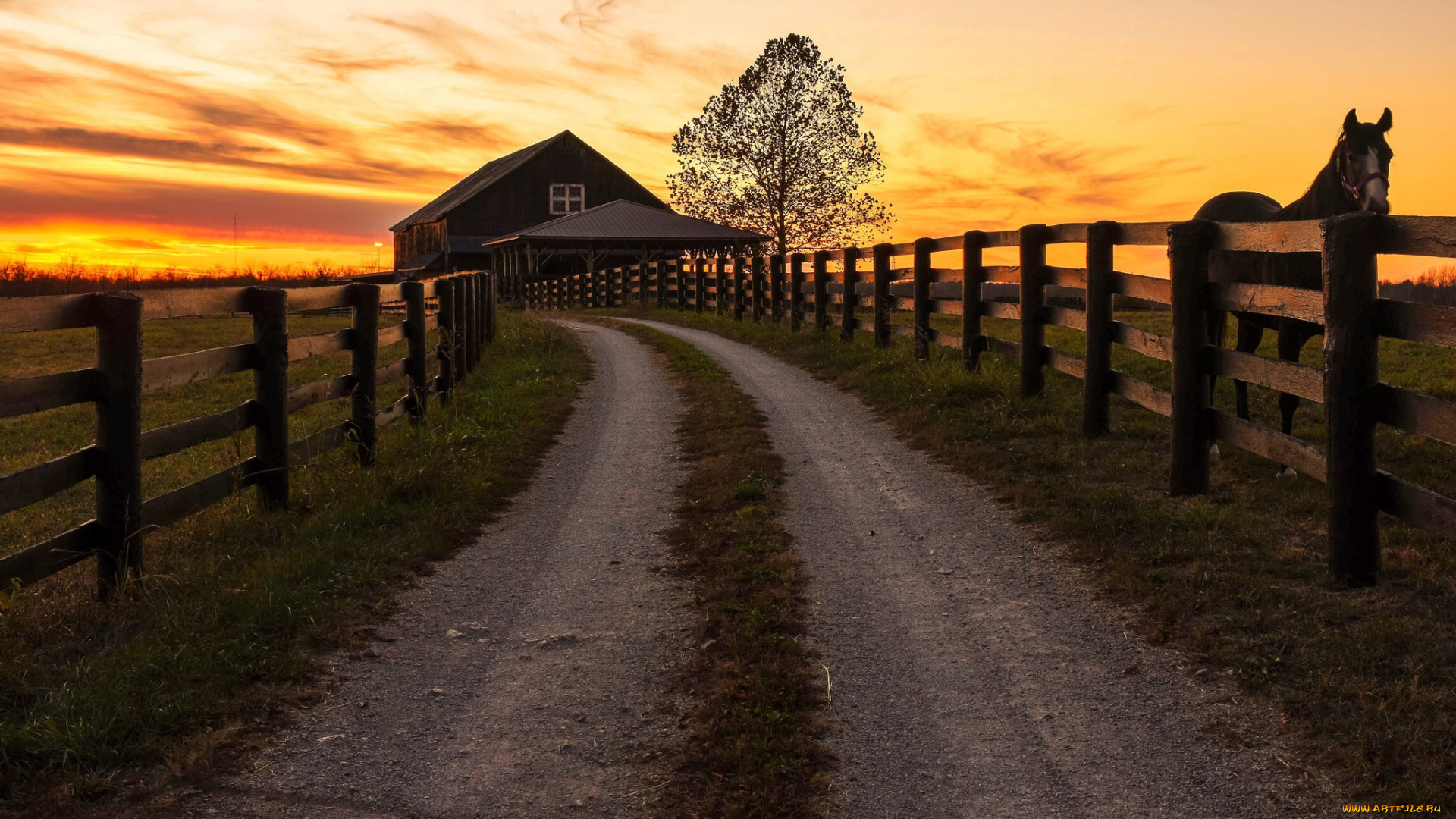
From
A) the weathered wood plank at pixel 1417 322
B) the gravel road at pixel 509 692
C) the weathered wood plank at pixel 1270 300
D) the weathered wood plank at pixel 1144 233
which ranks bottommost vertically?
the gravel road at pixel 509 692

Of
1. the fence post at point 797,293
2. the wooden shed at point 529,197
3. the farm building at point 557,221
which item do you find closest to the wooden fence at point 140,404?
the fence post at point 797,293

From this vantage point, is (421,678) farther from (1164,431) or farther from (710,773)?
(1164,431)

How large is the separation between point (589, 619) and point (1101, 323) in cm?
533

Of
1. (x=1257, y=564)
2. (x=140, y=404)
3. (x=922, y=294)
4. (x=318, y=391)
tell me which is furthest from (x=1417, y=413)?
(x=922, y=294)

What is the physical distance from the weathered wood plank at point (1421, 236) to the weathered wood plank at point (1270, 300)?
52 centimetres

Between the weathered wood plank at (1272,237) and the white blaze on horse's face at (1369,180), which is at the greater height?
the white blaze on horse's face at (1369,180)

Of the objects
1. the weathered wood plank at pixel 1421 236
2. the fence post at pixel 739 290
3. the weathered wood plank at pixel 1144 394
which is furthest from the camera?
the fence post at pixel 739 290

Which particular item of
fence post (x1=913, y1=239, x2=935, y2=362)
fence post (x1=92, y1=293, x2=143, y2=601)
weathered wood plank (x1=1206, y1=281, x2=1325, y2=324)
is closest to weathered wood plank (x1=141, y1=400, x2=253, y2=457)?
fence post (x1=92, y1=293, x2=143, y2=601)

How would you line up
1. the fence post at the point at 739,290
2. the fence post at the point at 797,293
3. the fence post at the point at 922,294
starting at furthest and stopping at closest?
the fence post at the point at 739,290 → the fence post at the point at 797,293 → the fence post at the point at 922,294

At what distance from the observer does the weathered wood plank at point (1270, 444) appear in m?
5.58

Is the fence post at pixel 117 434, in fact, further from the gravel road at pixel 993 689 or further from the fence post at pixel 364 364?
the gravel road at pixel 993 689

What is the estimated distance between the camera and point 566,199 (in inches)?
1960

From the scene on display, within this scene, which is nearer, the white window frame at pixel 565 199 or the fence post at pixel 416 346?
the fence post at pixel 416 346

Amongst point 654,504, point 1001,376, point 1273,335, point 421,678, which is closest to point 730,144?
point 1273,335
